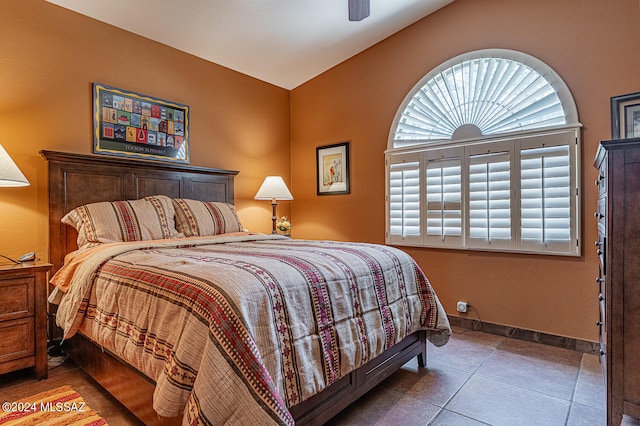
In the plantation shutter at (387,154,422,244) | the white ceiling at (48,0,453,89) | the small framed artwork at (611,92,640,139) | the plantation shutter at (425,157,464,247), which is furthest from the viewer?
the plantation shutter at (387,154,422,244)

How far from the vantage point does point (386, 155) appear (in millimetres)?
3598

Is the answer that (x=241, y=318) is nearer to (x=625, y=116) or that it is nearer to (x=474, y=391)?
(x=474, y=391)

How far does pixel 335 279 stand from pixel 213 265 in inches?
21.7

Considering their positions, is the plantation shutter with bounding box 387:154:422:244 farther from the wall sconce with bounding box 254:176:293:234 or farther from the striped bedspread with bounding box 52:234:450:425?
the striped bedspread with bounding box 52:234:450:425

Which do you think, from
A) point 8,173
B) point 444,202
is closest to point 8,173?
point 8,173

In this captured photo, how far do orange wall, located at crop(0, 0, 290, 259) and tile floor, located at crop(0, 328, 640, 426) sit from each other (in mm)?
1166

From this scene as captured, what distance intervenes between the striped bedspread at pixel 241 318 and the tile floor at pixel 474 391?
1.09ft

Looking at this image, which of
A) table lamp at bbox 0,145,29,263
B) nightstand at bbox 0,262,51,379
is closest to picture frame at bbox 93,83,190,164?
table lamp at bbox 0,145,29,263

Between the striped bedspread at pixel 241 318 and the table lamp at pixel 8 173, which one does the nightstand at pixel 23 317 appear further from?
the table lamp at pixel 8 173

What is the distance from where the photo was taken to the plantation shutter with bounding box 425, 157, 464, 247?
3.13m

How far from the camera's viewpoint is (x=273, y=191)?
3820 mm

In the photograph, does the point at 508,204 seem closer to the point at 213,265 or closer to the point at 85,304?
the point at 213,265

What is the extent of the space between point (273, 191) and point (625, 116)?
9.81 ft

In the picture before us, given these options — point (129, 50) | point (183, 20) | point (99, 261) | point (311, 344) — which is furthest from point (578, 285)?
point (129, 50)
